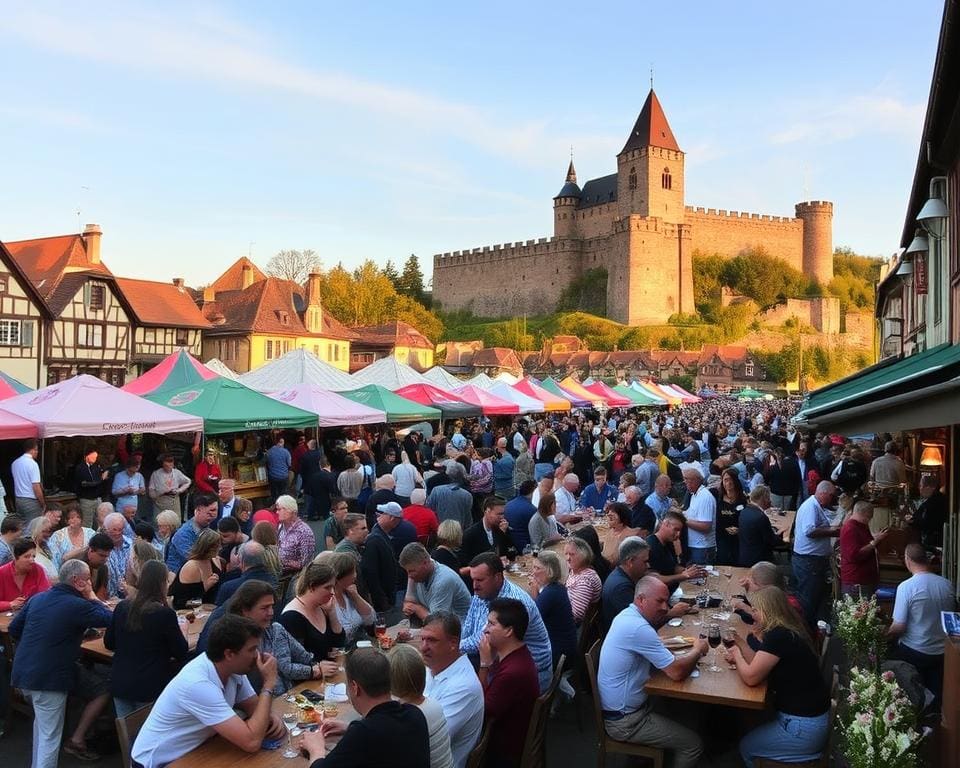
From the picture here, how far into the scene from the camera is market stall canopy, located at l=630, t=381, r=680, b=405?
29.5 meters

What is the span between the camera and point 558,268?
262 ft

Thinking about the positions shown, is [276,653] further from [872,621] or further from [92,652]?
[872,621]

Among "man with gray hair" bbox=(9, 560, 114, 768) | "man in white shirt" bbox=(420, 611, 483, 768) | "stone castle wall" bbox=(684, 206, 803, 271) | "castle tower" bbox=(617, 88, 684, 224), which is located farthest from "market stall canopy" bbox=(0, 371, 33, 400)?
"stone castle wall" bbox=(684, 206, 803, 271)

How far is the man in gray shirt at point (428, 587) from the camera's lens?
17.6 feet

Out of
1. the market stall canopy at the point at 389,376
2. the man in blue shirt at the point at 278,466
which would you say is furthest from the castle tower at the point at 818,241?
the man in blue shirt at the point at 278,466

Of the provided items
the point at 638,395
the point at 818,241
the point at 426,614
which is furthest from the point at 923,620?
the point at 818,241

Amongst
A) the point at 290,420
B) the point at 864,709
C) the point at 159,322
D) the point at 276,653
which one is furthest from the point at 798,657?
the point at 159,322

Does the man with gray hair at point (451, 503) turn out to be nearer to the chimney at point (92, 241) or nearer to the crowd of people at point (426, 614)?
the crowd of people at point (426, 614)

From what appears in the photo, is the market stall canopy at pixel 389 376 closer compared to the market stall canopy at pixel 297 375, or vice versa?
the market stall canopy at pixel 297 375

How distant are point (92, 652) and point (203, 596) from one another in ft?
3.20

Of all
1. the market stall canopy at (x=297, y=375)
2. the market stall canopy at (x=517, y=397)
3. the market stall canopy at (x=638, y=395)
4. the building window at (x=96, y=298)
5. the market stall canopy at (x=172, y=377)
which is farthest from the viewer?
the building window at (x=96, y=298)

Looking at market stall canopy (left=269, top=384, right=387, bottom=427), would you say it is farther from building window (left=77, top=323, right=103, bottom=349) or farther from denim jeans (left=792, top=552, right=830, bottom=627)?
building window (left=77, top=323, right=103, bottom=349)

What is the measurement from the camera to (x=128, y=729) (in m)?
3.79

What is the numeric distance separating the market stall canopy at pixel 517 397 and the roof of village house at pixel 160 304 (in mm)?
17947
